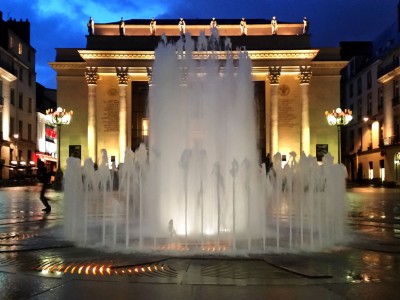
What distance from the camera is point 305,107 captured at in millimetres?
46250

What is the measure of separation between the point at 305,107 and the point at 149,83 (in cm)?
1471

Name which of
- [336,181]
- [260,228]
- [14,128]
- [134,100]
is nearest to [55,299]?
[260,228]

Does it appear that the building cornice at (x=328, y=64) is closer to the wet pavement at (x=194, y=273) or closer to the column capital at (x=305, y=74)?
the column capital at (x=305, y=74)

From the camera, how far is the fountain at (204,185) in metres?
9.46

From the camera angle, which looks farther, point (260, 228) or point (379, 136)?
point (379, 136)

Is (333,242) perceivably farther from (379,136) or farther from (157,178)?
(379,136)

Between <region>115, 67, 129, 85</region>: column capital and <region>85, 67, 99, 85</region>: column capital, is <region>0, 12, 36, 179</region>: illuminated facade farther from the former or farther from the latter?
<region>115, 67, 129, 85</region>: column capital

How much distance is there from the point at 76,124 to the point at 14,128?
14.3m

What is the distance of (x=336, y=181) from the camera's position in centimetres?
1083

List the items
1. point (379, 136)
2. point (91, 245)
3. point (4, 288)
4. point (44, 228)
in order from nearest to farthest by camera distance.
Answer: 1. point (4, 288)
2. point (91, 245)
3. point (44, 228)
4. point (379, 136)

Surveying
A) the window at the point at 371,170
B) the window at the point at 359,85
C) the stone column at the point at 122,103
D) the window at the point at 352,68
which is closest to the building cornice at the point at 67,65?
the stone column at the point at 122,103

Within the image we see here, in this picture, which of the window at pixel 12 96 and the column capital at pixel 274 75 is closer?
the column capital at pixel 274 75

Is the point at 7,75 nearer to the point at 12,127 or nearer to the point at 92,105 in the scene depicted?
the point at 12,127

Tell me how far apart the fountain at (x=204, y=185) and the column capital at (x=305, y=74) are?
113ft
